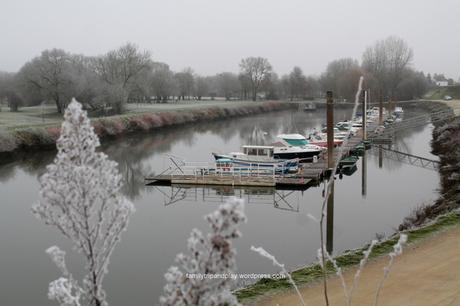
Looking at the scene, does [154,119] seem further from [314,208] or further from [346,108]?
[346,108]

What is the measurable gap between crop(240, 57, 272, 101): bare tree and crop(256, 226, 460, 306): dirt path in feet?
331

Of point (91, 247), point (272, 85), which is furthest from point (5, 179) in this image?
point (272, 85)

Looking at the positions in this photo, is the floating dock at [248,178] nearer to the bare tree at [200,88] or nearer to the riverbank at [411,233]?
the riverbank at [411,233]

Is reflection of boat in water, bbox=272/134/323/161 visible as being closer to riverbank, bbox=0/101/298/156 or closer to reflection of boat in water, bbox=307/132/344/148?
reflection of boat in water, bbox=307/132/344/148

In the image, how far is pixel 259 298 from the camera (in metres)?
9.68

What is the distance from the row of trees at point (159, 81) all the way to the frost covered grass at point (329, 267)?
49.4 m

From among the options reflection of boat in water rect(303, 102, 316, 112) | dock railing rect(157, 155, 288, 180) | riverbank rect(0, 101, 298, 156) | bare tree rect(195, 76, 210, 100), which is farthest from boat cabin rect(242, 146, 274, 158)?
bare tree rect(195, 76, 210, 100)

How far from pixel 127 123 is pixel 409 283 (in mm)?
46167

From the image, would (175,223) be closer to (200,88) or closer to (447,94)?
(447,94)

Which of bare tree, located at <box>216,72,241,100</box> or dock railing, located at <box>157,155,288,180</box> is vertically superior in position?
bare tree, located at <box>216,72,241,100</box>

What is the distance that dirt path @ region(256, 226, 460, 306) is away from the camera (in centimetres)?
901

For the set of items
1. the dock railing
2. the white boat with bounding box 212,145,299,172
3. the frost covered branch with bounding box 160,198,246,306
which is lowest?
the dock railing

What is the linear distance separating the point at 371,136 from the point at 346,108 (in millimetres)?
53562

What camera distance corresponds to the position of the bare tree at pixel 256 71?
110938 mm
